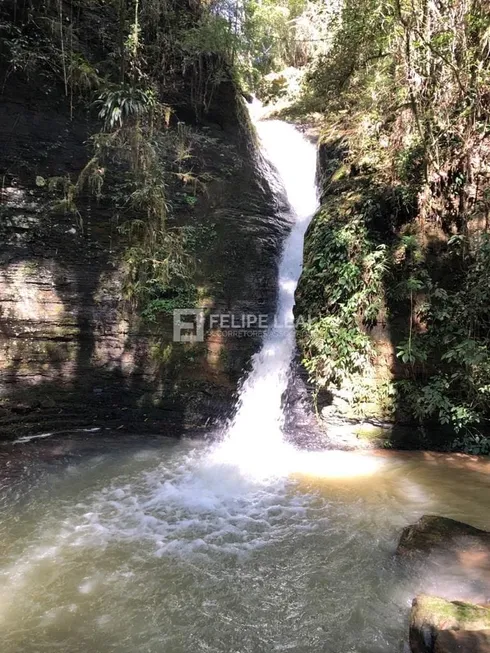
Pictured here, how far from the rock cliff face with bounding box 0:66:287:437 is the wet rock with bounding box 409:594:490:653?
4.90m

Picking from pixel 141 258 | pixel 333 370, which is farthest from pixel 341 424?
pixel 141 258

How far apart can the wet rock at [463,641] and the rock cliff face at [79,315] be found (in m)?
5.23

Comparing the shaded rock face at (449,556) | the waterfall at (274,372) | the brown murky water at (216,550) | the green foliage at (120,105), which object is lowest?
the brown murky water at (216,550)

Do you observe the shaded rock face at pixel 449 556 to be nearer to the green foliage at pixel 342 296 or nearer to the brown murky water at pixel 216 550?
the brown murky water at pixel 216 550

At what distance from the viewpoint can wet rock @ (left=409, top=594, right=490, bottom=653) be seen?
2836mm

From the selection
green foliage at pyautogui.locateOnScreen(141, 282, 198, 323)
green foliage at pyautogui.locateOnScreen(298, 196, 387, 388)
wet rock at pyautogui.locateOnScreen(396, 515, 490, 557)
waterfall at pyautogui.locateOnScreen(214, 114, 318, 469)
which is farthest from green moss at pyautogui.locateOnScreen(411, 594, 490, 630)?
green foliage at pyautogui.locateOnScreen(141, 282, 198, 323)

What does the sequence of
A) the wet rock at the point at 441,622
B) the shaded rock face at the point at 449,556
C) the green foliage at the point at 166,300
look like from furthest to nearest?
the green foliage at the point at 166,300
the shaded rock face at the point at 449,556
the wet rock at the point at 441,622

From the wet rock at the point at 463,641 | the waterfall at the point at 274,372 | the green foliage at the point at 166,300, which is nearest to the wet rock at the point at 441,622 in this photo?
the wet rock at the point at 463,641

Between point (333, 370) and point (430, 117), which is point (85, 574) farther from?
point (430, 117)

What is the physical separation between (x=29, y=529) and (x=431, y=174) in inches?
296

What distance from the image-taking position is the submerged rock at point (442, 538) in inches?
158

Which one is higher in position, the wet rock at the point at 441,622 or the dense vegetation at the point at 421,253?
the dense vegetation at the point at 421,253

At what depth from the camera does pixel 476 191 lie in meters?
6.75

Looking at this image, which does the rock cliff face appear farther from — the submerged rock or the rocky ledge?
the rocky ledge
